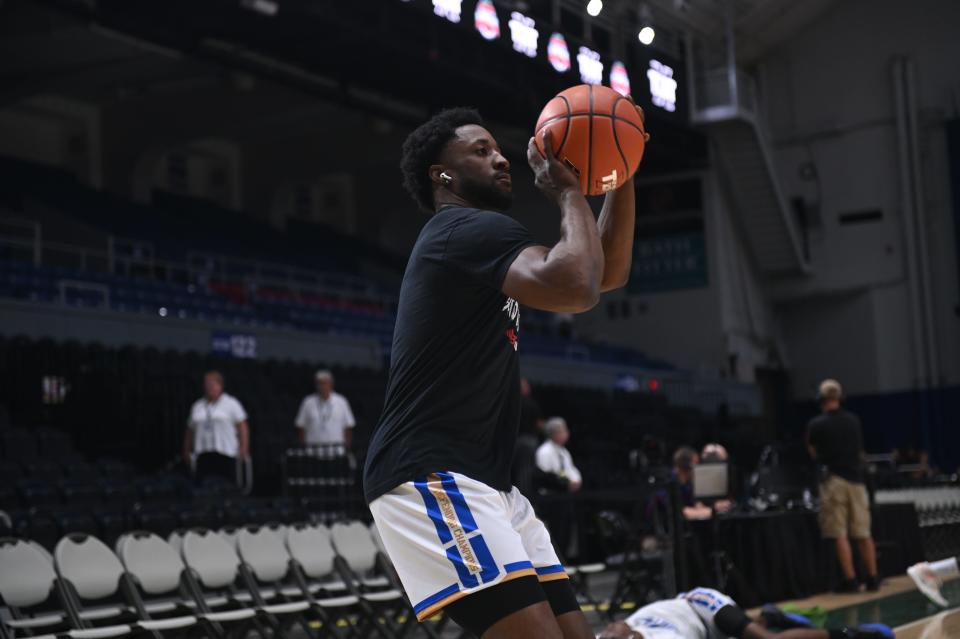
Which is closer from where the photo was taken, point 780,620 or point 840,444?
point 780,620

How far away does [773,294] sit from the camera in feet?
85.0

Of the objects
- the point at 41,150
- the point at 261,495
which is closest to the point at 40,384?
the point at 261,495

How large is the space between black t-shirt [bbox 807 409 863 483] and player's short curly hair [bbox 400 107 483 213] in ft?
23.9

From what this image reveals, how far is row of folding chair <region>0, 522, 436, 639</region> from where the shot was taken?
5.55 meters

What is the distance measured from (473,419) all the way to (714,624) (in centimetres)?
322

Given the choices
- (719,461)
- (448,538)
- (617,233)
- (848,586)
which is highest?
(617,233)

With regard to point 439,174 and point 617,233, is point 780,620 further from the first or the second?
point 439,174

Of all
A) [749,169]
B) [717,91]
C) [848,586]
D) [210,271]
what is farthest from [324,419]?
[749,169]

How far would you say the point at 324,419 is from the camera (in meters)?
10.4

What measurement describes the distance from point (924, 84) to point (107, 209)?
16.4 metres

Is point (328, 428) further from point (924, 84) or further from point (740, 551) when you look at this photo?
point (924, 84)

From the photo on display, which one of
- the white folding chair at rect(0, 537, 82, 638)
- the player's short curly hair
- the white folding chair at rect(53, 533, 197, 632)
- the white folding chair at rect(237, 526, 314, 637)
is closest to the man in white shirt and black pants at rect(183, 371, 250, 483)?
the white folding chair at rect(237, 526, 314, 637)

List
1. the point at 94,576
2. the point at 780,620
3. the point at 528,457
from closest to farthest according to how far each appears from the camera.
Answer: the point at 780,620
the point at 94,576
the point at 528,457

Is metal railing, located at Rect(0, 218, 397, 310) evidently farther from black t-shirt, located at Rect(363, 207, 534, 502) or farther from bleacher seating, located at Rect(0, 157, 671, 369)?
black t-shirt, located at Rect(363, 207, 534, 502)
